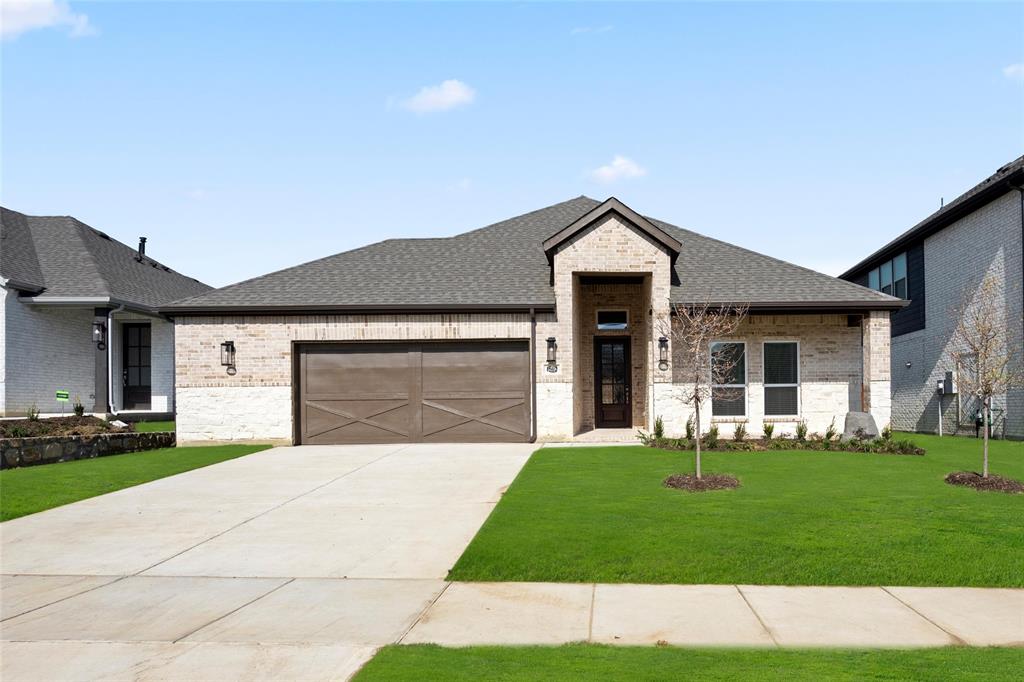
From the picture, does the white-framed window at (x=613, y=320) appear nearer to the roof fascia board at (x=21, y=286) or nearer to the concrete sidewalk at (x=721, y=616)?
the concrete sidewalk at (x=721, y=616)

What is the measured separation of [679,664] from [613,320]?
53.8 ft

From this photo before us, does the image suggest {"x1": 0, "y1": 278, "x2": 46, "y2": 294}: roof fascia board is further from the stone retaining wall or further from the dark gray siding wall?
the dark gray siding wall

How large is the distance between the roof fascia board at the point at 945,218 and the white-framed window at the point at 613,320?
10269 mm

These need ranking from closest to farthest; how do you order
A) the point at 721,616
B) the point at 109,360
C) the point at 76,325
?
1. the point at 721,616
2. the point at 109,360
3. the point at 76,325

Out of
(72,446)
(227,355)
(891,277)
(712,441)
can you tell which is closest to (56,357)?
(227,355)

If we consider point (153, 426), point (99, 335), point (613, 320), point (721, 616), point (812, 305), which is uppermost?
point (812, 305)

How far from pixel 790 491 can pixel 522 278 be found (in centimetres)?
1058

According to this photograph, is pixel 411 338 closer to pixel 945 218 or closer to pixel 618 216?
pixel 618 216

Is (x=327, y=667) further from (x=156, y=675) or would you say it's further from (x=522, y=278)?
(x=522, y=278)

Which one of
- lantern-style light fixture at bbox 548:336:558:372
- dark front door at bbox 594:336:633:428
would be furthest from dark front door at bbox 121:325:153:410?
dark front door at bbox 594:336:633:428

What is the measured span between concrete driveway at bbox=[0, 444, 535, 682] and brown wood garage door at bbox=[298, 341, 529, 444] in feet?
15.9

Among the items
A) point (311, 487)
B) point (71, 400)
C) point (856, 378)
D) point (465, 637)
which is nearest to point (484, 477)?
point (311, 487)

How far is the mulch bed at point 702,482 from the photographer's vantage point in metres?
11.0

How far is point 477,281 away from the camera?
64.7 ft
